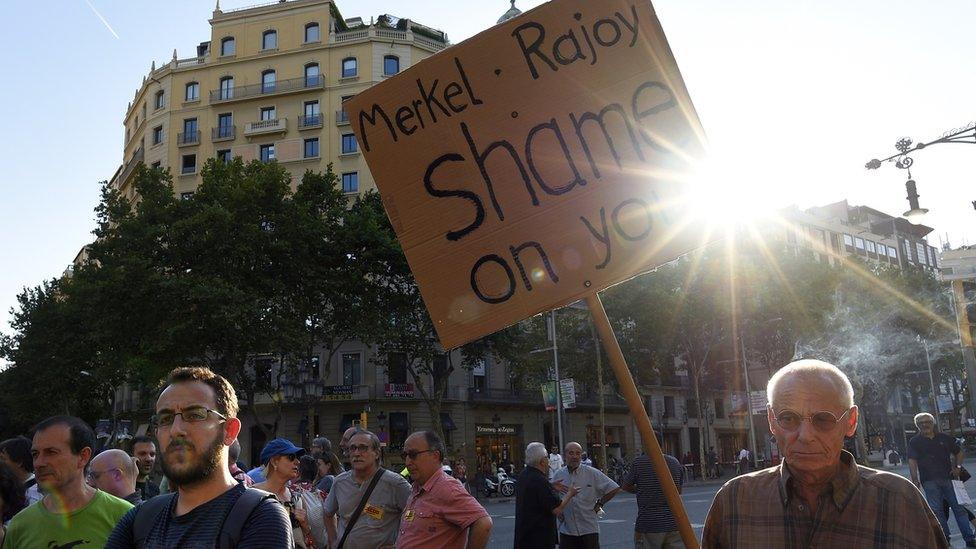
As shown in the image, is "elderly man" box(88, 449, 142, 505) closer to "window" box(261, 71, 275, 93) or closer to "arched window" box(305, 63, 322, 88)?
"arched window" box(305, 63, 322, 88)

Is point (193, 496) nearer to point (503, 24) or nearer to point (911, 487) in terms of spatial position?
point (911, 487)

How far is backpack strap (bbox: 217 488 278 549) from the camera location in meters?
2.12

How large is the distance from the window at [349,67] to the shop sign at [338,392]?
19043mm

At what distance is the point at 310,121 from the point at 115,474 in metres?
44.6

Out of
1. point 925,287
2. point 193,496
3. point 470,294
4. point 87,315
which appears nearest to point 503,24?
point 470,294

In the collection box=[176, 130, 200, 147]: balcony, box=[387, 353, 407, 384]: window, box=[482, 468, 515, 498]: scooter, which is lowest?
box=[482, 468, 515, 498]: scooter

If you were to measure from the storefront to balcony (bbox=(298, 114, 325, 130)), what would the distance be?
64.9 feet

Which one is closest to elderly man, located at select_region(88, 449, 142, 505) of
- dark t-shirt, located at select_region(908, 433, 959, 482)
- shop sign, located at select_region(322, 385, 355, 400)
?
dark t-shirt, located at select_region(908, 433, 959, 482)

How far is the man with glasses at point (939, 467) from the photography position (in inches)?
378

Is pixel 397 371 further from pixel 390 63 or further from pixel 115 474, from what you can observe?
pixel 115 474

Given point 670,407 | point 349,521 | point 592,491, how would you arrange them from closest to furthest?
point 349,521 → point 592,491 → point 670,407

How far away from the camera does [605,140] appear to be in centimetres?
335

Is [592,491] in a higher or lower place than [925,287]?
lower

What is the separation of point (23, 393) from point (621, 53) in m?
44.3
